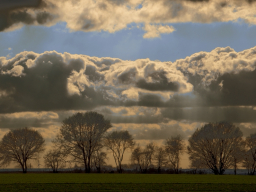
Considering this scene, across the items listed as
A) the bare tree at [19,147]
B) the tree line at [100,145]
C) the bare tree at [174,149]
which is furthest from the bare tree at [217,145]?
the bare tree at [19,147]

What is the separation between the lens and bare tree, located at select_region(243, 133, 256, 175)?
9062 centimetres

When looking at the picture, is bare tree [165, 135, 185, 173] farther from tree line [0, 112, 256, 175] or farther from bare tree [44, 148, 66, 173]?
bare tree [44, 148, 66, 173]

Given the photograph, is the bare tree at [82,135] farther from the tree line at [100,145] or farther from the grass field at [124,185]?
the grass field at [124,185]

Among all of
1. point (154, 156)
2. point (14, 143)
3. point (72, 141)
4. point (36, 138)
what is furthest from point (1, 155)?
point (154, 156)

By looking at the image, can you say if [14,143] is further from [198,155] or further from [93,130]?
[198,155]

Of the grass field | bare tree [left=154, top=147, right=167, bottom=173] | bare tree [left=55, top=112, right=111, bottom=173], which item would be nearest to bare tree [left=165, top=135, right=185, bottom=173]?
bare tree [left=154, top=147, right=167, bottom=173]

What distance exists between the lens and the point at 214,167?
83375 millimetres

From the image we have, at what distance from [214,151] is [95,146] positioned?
106 ft

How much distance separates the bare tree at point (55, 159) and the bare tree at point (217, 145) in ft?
120

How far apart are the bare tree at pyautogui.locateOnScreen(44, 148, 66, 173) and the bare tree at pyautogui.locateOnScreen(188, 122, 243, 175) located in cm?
3668

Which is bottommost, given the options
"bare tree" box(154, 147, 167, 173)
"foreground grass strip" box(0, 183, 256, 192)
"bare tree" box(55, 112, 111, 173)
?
"bare tree" box(154, 147, 167, 173)

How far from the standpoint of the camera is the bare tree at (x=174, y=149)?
108125 millimetres

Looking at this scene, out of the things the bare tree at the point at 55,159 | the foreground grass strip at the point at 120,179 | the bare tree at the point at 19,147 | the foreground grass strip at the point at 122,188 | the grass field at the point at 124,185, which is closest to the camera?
the foreground grass strip at the point at 122,188

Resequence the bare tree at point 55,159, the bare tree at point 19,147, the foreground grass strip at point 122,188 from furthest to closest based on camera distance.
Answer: the bare tree at point 19,147 < the bare tree at point 55,159 < the foreground grass strip at point 122,188
